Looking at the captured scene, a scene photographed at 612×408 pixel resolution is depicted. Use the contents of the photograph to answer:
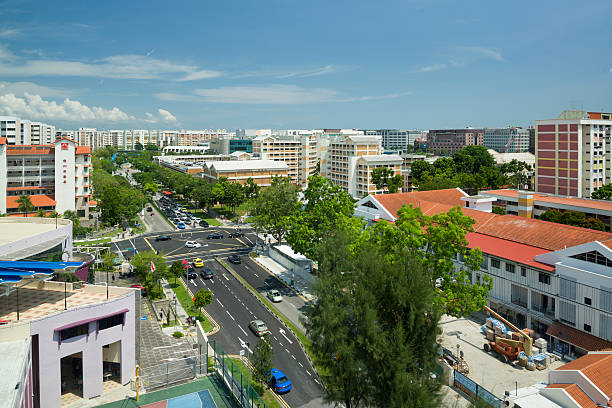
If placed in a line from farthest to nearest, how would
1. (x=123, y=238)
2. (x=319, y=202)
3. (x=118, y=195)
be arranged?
(x=118, y=195), (x=123, y=238), (x=319, y=202)

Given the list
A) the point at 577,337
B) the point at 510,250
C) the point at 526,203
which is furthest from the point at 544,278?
the point at 526,203

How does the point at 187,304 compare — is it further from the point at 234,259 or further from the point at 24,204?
the point at 24,204

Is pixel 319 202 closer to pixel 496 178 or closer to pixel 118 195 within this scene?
pixel 118 195

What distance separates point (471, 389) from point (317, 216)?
24.6m

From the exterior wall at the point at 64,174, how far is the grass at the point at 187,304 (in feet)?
153

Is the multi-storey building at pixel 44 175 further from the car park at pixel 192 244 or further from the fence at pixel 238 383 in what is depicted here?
the fence at pixel 238 383

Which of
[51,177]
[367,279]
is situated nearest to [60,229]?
[367,279]

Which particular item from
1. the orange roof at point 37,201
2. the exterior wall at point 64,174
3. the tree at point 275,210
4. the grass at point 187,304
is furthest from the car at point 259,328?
the exterior wall at point 64,174

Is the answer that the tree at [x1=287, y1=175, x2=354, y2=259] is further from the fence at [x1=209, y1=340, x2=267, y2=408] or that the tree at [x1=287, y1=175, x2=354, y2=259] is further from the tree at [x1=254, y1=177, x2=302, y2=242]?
the fence at [x1=209, y1=340, x2=267, y2=408]

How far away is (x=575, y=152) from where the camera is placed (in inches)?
3167

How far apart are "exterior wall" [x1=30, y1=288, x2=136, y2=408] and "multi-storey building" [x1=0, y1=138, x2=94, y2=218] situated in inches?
2469

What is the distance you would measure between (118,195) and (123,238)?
11.6 metres

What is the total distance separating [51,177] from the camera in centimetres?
8119

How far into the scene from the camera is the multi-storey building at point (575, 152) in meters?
79.6
